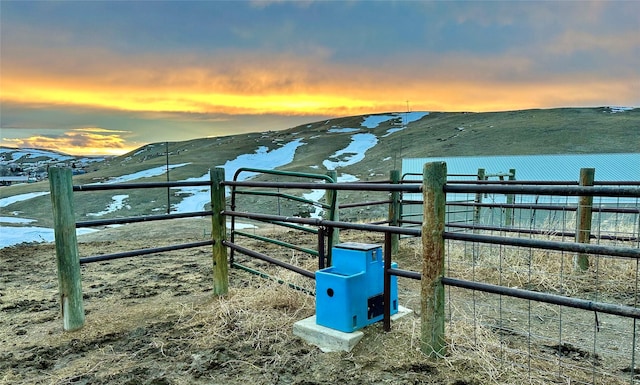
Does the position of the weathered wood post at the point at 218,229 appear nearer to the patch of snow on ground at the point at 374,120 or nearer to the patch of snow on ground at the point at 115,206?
the patch of snow on ground at the point at 115,206

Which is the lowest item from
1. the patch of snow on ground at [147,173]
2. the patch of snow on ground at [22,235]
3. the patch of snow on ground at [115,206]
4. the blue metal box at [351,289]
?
the patch of snow on ground at [115,206]

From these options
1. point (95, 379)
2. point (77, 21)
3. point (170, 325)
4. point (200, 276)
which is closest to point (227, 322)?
point (170, 325)

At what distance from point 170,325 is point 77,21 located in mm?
7128

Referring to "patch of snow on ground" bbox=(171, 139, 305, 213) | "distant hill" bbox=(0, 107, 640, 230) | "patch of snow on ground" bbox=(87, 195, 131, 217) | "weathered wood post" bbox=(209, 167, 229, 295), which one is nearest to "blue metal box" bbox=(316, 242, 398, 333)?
"weathered wood post" bbox=(209, 167, 229, 295)

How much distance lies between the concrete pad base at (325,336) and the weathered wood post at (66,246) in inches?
70.6

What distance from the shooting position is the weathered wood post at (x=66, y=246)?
3254 mm

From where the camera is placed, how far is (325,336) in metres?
2.86

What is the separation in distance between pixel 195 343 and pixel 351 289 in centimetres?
122

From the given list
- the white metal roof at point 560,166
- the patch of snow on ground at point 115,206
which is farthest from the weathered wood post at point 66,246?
the patch of snow on ground at point 115,206

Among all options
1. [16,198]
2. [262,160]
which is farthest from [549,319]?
[262,160]

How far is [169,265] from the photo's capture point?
5.76 metres

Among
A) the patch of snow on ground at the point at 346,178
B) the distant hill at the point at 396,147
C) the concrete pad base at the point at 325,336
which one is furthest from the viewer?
the distant hill at the point at 396,147

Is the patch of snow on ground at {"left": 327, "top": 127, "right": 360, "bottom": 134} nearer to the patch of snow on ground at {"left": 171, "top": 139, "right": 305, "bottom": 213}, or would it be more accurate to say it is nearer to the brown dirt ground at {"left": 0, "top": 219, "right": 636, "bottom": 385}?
the patch of snow on ground at {"left": 171, "top": 139, "right": 305, "bottom": 213}

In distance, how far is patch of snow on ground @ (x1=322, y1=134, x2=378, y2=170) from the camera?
128ft
